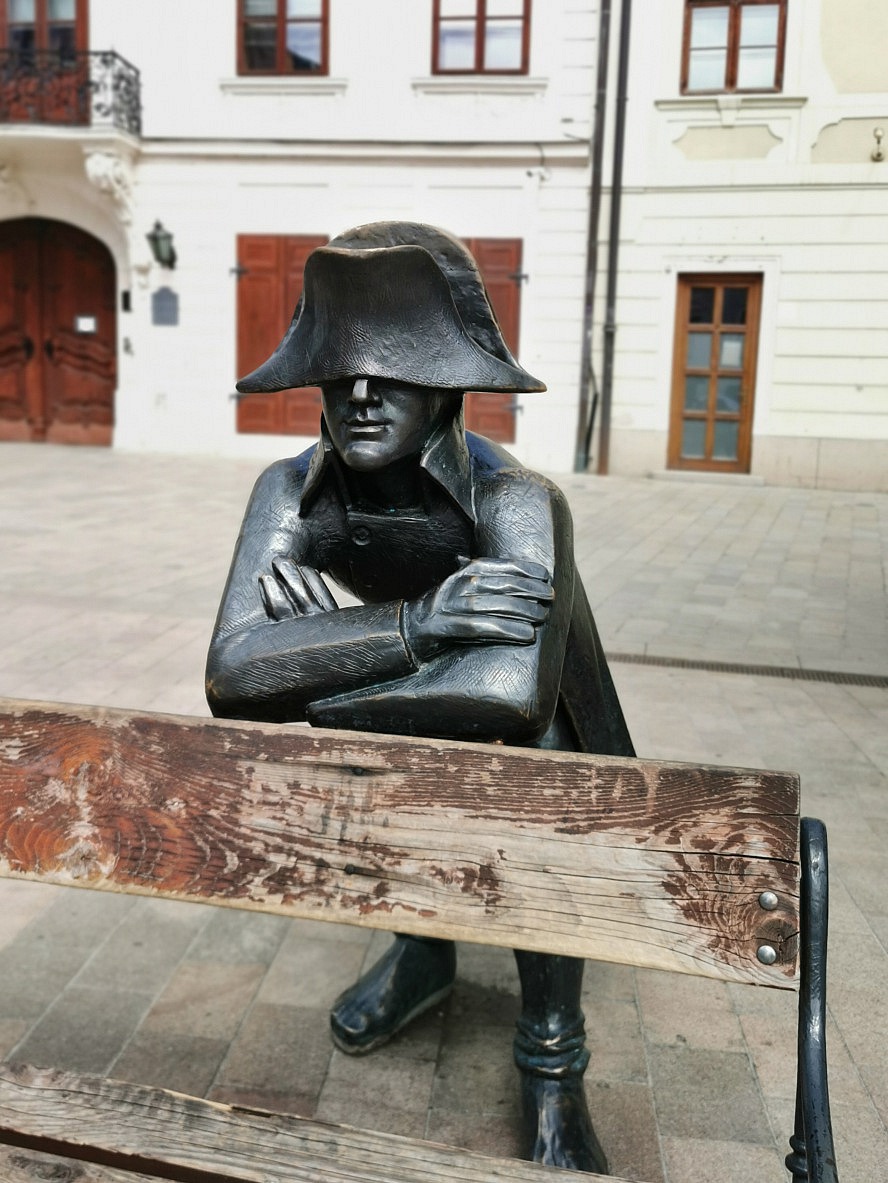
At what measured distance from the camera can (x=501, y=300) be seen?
1279 cm

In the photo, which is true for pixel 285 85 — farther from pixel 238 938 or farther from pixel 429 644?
pixel 429 644

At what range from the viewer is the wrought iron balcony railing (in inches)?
498

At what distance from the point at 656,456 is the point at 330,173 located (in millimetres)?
5129

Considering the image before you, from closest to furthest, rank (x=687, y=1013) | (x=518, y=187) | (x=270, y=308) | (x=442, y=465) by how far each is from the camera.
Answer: (x=442, y=465)
(x=687, y=1013)
(x=518, y=187)
(x=270, y=308)

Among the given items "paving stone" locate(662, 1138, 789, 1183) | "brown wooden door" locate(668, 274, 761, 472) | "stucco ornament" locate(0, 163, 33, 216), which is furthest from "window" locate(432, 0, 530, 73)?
"paving stone" locate(662, 1138, 789, 1183)

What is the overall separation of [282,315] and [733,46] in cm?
599

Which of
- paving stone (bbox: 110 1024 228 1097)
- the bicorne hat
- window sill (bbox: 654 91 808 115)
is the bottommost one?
paving stone (bbox: 110 1024 228 1097)

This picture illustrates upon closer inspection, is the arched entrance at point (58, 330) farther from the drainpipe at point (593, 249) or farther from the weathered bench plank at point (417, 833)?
the weathered bench plank at point (417, 833)

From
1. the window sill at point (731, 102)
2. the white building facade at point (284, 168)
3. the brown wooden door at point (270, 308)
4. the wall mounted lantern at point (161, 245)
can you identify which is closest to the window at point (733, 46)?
the window sill at point (731, 102)

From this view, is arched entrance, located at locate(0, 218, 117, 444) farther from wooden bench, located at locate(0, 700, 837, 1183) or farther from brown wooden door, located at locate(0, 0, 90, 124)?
wooden bench, located at locate(0, 700, 837, 1183)

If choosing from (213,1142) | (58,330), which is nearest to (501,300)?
(58,330)

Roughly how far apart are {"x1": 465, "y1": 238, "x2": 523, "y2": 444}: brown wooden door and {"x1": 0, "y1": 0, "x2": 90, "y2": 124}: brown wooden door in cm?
500

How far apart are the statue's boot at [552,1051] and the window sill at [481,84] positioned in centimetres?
1230

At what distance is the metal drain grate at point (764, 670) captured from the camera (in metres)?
5.04
